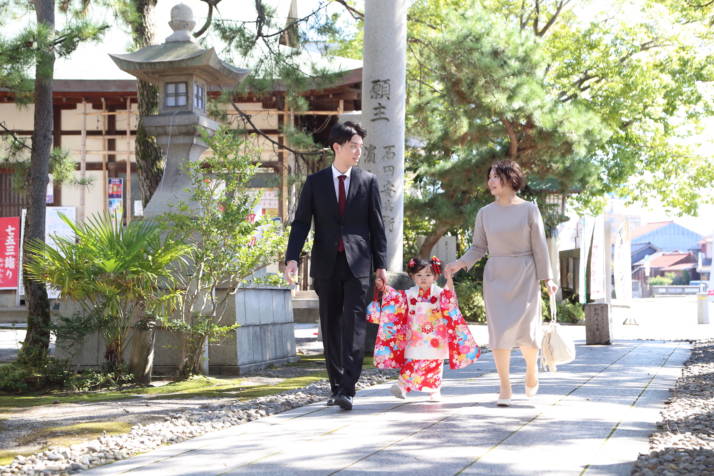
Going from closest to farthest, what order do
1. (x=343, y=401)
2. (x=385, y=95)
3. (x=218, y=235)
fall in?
1. (x=343, y=401)
2. (x=218, y=235)
3. (x=385, y=95)

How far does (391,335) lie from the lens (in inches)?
229

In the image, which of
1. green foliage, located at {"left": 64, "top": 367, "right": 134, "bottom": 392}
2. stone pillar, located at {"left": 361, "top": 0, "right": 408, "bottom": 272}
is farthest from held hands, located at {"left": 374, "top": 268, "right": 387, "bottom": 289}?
stone pillar, located at {"left": 361, "top": 0, "right": 408, "bottom": 272}

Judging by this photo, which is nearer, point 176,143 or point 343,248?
point 343,248

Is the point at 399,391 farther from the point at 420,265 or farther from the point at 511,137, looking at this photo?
the point at 511,137

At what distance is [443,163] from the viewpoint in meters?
16.3

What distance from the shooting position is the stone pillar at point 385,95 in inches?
362

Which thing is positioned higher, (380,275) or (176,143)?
(176,143)

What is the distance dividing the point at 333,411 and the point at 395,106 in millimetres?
4793

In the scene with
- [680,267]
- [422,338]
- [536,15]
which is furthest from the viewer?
[680,267]

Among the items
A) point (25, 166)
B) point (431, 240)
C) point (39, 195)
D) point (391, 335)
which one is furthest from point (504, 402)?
point (431, 240)

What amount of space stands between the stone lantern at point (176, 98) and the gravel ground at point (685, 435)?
4.72 metres

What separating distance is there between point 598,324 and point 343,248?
24.0 ft

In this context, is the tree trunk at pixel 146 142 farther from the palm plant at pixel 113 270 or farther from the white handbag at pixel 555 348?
the white handbag at pixel 555 348

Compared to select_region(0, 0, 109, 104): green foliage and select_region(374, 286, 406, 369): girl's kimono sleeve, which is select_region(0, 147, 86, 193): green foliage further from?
select_region(374, 286, 406, 369): girl's kimono sleeve
